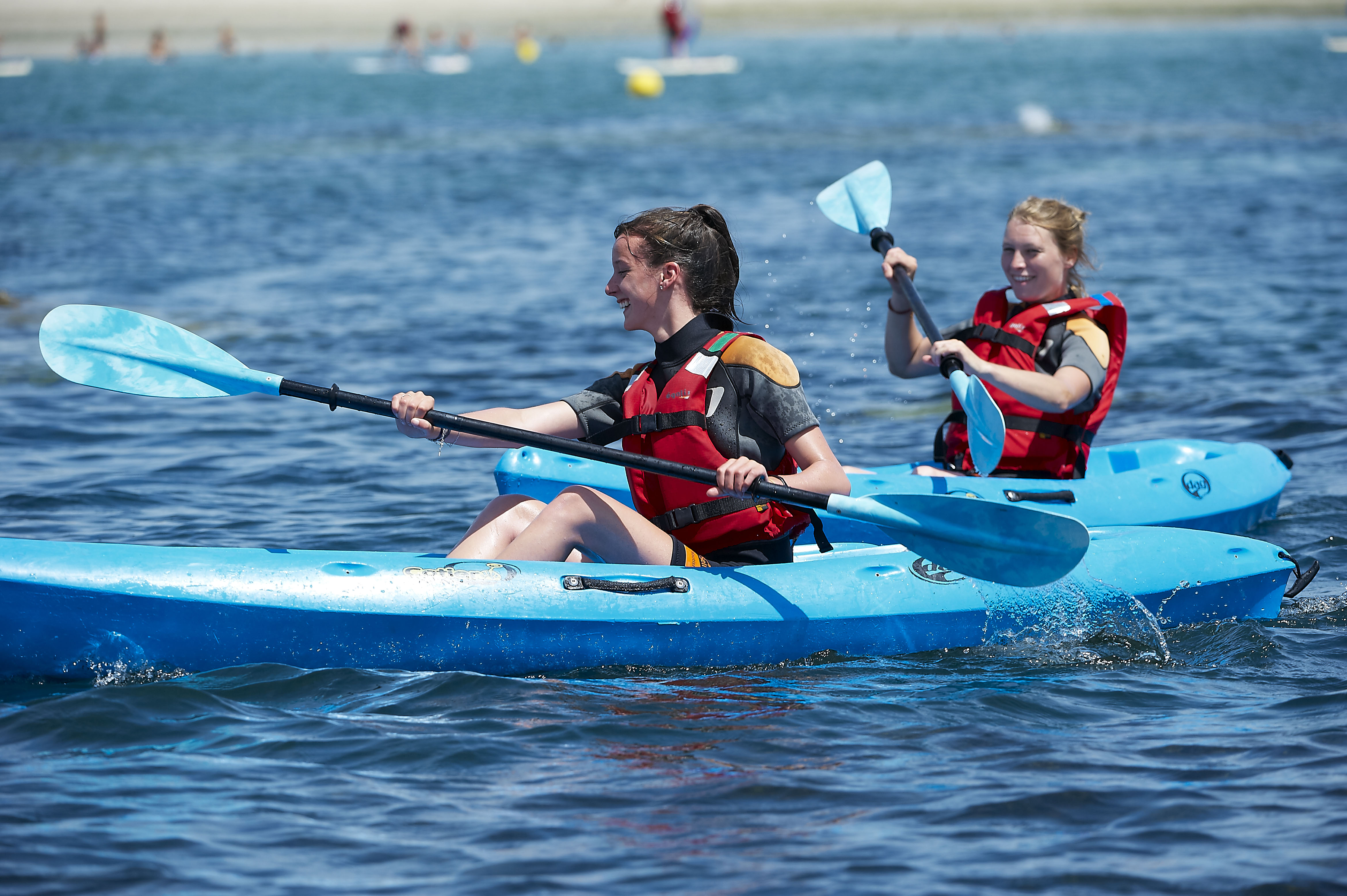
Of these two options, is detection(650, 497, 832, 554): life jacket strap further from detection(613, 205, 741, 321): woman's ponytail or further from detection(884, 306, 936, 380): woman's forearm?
detection(884, 306, 936, 380): woman's forearm

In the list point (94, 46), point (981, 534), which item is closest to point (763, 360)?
point (981, 534)

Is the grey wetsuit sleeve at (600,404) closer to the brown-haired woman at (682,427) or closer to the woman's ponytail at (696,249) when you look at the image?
the brown-haired woman at (682,427)

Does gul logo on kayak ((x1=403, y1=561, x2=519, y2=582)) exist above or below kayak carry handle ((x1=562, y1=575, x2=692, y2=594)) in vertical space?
above


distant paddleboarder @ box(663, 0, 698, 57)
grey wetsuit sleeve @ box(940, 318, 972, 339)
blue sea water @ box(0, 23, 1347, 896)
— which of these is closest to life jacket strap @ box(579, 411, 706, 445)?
blue sea water @ box(0, 23, 1347, 896)

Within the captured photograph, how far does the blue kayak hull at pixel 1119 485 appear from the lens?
16.0ft

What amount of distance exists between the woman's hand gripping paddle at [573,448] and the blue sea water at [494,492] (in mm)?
316

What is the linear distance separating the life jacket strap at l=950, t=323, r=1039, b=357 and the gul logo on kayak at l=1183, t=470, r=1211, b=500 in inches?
30.0

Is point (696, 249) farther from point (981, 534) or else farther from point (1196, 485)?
point (1196, 485)

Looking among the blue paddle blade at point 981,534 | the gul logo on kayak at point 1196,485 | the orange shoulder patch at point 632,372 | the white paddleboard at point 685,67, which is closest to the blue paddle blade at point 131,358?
the orange shoulder patch at point 632,372

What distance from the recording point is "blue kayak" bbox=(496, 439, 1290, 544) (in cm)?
489

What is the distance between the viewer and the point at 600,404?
399cm

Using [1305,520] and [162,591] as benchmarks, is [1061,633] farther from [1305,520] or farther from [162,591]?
[162,591]

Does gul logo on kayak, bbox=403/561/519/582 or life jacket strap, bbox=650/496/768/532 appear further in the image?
life jacket strap, bbox=650/496/768/532

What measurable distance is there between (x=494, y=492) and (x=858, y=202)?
1876 mm
